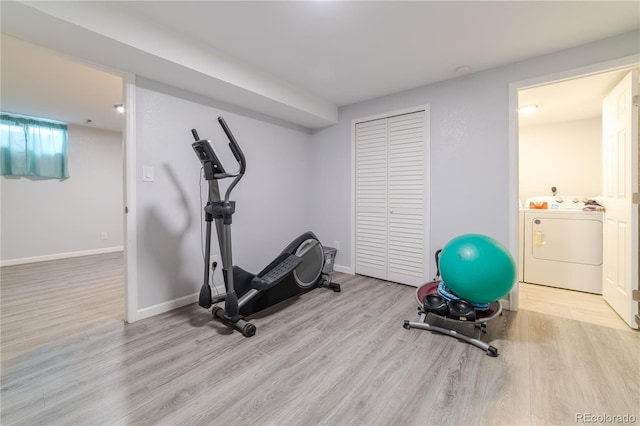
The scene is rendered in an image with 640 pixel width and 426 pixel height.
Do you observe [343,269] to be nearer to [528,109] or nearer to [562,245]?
[562,245]

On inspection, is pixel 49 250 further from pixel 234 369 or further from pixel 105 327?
pixel 234 369

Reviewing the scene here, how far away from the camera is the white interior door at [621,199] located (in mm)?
2047

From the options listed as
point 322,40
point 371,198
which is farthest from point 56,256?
point 322,40

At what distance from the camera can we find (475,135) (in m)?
2.59

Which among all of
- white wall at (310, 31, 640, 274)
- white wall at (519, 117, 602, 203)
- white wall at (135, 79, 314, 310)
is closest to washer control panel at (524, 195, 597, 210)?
white wall at (519, 117, 602, 203)

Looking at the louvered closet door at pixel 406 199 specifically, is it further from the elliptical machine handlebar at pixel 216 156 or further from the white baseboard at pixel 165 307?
the white baseboard at pixel 165 307

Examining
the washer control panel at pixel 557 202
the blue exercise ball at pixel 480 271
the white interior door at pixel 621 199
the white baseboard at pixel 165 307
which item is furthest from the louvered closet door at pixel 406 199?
the white baseboard at pixel 165 307

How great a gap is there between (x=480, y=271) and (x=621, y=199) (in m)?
1.67

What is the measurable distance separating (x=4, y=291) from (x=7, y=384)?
226 cm

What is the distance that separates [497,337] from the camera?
1954 mm

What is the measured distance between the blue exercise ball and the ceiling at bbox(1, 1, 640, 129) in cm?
158

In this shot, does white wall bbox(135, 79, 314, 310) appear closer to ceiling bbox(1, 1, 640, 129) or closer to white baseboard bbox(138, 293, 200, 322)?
white baseboard bbox(138, 293, 200, 322)

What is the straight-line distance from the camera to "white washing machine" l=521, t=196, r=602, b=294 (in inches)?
112

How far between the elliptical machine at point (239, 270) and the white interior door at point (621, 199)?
257 cm
